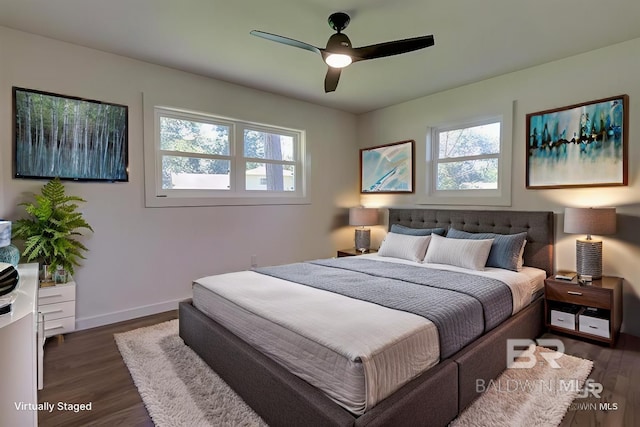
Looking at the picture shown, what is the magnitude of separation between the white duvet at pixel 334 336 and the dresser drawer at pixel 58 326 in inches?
55.4

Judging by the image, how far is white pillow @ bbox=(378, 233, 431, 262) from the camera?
12.1ft

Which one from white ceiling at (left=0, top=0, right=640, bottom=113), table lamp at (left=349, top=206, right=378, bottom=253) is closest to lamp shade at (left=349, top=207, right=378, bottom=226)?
table lamp at (left=349, top=206, right=378, bottom=253)

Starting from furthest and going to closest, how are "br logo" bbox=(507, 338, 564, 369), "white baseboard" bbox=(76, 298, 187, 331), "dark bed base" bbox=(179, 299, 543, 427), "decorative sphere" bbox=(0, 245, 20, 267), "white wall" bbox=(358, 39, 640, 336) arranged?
"white baseboard" bbox=(76, 298, 187, 331) → "white wall" bbox=(358, 39, 640, 336) → "br logo" bbox=(507, 338, 564, 369) → "decorative sphere" bbox=(0, 245, 20, 267) → "dark bed base" bbox=(179, 299, 543, 427)

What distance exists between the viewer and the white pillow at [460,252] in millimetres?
3182

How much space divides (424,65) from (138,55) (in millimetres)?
2871

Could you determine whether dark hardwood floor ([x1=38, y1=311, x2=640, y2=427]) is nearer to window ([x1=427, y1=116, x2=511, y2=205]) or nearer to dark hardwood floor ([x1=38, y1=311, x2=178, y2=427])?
dark hardwood floor ([x1=38, y1=311, x2=178, y2=427])

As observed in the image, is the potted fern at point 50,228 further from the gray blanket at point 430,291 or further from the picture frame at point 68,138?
the gray blanket at point 430,291

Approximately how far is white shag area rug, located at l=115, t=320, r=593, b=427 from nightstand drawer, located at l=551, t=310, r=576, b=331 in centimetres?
41

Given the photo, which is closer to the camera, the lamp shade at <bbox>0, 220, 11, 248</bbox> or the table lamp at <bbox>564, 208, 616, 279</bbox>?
the lamp shade at <bbox>0, 220, 11, 248</bbox>

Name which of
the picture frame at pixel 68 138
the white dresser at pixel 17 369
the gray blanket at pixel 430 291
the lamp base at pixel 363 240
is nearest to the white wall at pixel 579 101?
the gray blanket at pixel 430 291

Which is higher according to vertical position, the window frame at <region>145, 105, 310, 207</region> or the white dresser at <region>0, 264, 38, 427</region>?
the window frame at <region>145, 105, 310, 207</region>

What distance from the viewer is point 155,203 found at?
3.47 meters

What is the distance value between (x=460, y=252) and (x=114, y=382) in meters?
3.09

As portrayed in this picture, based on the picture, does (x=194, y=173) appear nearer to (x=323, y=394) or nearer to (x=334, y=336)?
(x=334, y=336)
